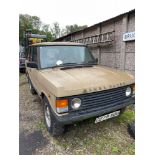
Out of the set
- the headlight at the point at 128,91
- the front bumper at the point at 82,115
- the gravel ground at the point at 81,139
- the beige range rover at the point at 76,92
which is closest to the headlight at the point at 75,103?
the beige range rover at the point at 76,92

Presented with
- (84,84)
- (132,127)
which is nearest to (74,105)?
(84,84)

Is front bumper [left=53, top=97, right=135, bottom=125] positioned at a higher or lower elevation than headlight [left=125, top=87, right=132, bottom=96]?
lower

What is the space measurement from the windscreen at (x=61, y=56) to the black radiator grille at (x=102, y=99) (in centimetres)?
136

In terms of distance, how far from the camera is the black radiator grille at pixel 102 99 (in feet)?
9.18

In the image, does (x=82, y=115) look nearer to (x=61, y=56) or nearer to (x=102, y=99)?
(x=102, y=99)

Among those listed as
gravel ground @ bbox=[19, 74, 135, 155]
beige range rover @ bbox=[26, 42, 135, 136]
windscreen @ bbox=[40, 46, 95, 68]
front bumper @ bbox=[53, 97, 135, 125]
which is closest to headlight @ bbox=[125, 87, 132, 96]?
beige range rover @ bbox=[26, 42, 135, 136]

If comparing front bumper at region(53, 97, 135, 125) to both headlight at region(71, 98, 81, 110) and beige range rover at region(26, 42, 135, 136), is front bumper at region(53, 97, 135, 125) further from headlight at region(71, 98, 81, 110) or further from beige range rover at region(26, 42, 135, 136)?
headlight at region(71, 98, 81, 110)

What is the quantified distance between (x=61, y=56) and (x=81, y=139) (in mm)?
1885

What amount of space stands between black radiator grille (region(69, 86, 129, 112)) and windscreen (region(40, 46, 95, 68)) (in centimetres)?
136

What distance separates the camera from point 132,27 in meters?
6.02

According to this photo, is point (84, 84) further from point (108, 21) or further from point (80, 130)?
point (108, 21)

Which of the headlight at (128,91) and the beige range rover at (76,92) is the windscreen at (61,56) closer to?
the beige range rover at (76,92)

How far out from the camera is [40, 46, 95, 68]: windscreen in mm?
3920

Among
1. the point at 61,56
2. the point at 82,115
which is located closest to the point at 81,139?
the point at 82,115
